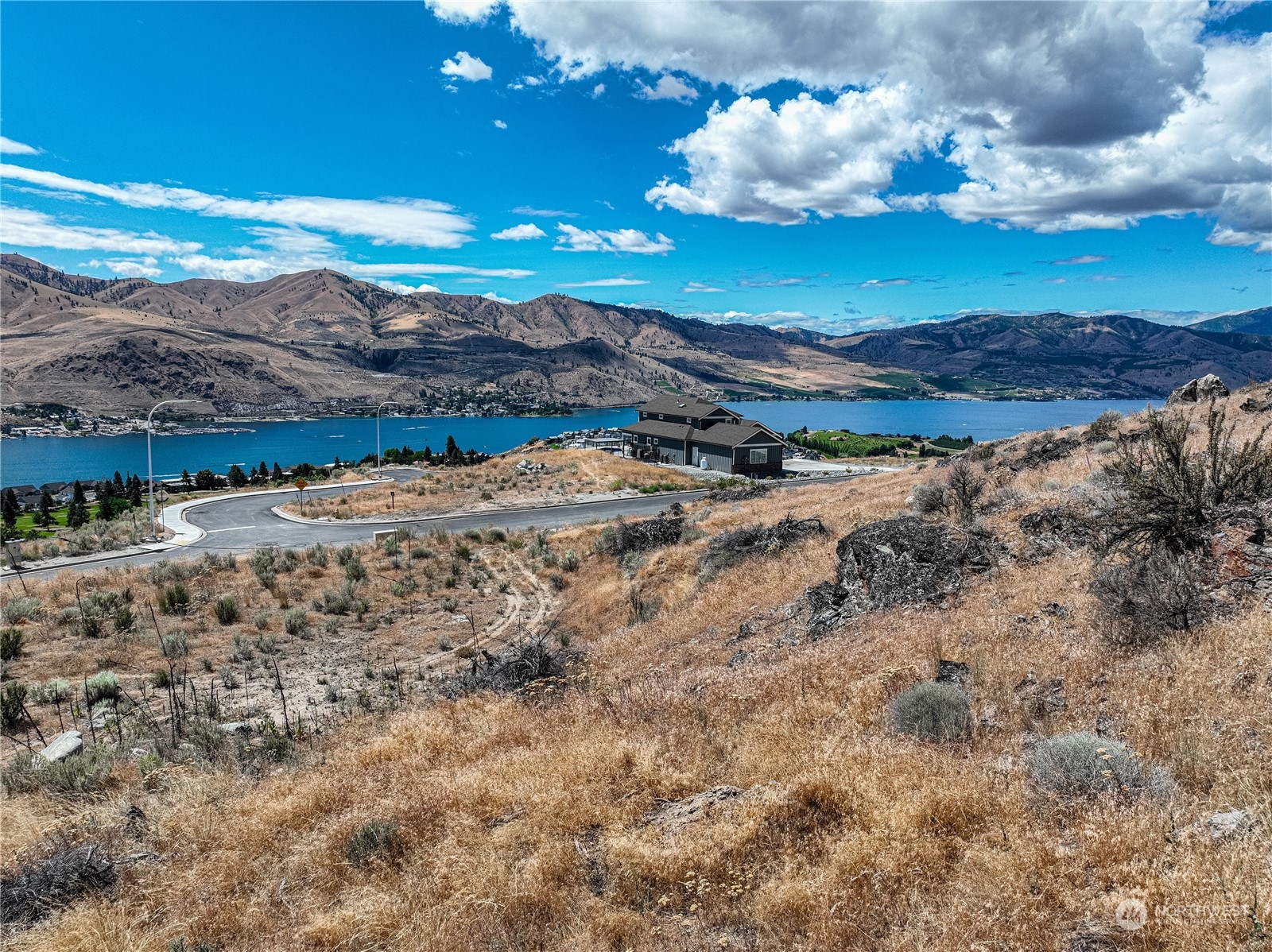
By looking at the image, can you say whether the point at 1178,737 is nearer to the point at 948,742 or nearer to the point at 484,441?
the point at 948,742

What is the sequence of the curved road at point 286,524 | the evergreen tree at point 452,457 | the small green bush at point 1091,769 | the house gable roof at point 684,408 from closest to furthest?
1. the small green bush at point 1091,769
2. the curved road at point 286,524
3. the house gable roof at point 684,408
4. the evergreen tree at point 452,457

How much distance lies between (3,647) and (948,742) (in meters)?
19.0

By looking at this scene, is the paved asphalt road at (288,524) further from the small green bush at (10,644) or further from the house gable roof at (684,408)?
the house gable roof at (684,408)

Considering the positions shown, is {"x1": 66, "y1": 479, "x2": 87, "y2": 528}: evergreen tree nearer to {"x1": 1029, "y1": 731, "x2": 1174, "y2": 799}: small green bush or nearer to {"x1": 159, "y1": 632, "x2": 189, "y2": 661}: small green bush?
{"x1": 159, "y1": 632, "x2": 189, "y2": 661}: small green bush

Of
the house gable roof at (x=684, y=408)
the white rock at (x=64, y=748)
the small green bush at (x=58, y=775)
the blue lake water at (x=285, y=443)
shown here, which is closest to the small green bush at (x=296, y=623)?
the white rock at (x=64, y=748)

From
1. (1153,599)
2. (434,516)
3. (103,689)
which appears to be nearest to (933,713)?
(1153,599)

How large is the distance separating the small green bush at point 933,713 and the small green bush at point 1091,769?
79cm

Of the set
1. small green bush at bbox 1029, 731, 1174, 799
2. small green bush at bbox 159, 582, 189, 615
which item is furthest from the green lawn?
small green bush at bbox 1029, 731, 1174, 799

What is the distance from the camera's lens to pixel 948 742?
562 cm

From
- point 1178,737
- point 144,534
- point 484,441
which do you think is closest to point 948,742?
point 1178,737

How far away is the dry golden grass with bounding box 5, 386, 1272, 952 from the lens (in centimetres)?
387

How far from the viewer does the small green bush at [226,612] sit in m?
17.8
